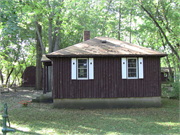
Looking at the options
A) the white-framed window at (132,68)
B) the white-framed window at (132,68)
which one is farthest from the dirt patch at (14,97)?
the white-framed window at (132,68)

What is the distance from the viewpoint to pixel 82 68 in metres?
11.1

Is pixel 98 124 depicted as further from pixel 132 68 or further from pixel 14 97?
pixel 14 97

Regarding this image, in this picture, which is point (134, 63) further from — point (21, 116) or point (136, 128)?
point (21, 116)

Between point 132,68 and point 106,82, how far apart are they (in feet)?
6.39

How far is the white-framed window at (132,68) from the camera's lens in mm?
11258

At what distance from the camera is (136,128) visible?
6.88 meters

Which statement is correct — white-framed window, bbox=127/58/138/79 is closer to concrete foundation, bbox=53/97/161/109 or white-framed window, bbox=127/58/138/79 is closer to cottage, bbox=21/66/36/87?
concrete foundation, bbox=53/97/161/109

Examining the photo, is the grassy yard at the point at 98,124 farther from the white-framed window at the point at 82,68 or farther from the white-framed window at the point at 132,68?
the white-framed window at the point at 82,68

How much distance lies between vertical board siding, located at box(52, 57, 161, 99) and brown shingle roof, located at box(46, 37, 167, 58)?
0.43 metres

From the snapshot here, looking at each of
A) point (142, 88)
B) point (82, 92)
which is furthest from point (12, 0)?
point (142, 88)

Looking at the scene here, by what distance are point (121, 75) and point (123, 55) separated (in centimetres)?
131

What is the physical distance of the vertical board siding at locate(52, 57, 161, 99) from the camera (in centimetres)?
1094

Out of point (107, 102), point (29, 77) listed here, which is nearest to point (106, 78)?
point (107, 102)

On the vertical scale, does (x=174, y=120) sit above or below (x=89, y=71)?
below
